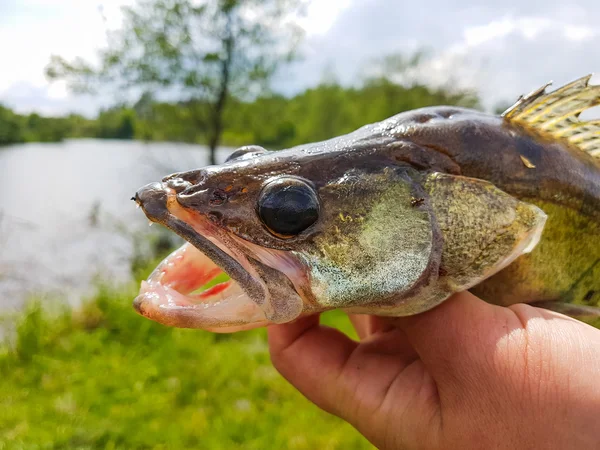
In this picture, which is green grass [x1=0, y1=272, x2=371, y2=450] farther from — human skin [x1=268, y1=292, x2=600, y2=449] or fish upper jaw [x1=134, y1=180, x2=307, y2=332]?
fish upper jaw [x1=134, y1=180, x2=307, y2=332]

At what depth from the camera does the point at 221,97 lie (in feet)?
50.1

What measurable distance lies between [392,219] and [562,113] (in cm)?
116

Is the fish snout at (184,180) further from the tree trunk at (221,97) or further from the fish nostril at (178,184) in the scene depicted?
the tree trunk at (221,97)

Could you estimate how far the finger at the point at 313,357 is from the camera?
7.16ft

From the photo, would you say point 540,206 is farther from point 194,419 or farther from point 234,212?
point 194,419

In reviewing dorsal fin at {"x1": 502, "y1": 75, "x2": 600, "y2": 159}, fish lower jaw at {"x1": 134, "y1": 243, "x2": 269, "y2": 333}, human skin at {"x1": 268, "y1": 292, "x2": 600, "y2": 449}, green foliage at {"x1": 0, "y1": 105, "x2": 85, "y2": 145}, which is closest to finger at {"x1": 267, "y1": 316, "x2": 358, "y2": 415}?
human skin at {"x1": 268, "y1": 292, "x2": 600, "y2": 449}

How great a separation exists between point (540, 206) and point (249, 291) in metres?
1.36

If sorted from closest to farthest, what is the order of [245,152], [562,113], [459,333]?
[459,333] < [245,152] < [562,113]

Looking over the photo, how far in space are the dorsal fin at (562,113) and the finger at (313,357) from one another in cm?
140

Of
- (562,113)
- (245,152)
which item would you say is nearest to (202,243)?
(245,152)

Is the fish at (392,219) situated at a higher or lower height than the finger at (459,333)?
higher

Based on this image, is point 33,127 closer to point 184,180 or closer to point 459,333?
point 184,180

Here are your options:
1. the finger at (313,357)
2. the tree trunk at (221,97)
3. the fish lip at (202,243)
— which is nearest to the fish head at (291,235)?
the fish lip at (202,243)

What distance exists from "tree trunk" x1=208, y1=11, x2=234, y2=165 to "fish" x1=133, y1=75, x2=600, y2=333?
13500 mm
